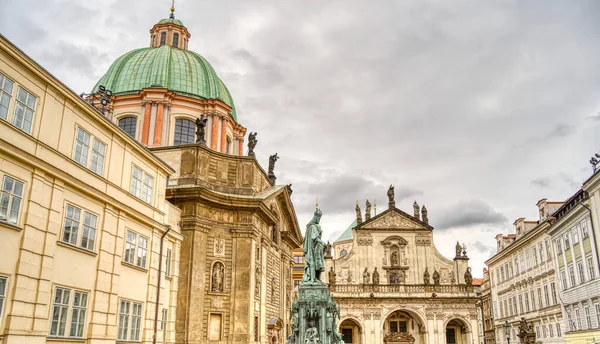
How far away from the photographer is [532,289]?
43.7 metres

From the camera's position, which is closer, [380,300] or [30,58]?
[30,58]

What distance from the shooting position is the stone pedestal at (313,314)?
672 inches

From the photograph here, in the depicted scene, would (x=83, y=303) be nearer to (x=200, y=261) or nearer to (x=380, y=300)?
(x=200, y=261)

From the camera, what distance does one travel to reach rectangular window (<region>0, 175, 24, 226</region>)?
1366cm

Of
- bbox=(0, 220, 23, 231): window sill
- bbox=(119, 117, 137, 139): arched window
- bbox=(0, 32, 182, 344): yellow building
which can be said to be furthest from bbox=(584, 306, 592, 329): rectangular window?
bbox=(0, 220, 23, 231): window sill

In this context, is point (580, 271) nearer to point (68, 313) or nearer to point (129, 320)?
point (129, 320)

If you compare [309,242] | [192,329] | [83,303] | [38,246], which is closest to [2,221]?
[38,246]

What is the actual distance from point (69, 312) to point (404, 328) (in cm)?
4705

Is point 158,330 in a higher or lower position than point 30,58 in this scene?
lower

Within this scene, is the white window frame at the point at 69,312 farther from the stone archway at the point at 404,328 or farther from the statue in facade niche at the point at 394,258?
the statue in facade niche at the point at 394,258

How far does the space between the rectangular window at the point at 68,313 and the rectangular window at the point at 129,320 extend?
2325mm

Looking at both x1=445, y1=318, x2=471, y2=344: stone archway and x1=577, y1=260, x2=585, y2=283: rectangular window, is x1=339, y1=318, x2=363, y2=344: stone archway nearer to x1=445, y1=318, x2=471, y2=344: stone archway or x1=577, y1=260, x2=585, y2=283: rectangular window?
x1=445, y1=318, x2=471, y2=344: stone archway

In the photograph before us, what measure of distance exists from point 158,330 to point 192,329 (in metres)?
4.06

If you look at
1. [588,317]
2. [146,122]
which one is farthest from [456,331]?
[146,122]
